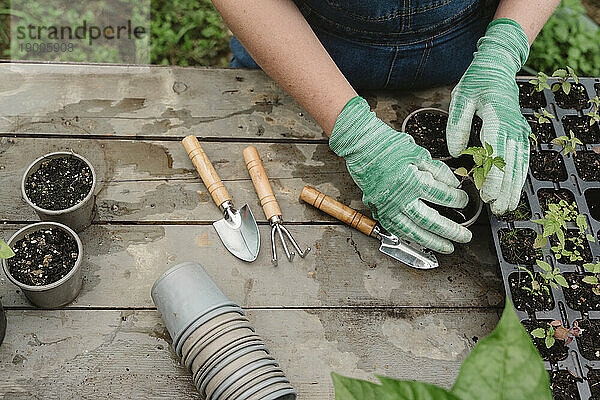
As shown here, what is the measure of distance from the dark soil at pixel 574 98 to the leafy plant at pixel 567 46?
57 centimetres

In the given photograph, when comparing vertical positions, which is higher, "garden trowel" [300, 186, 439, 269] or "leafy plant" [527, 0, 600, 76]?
"leafy plant" [527, 0, 600, 76]

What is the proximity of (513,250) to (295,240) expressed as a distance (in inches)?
18.6

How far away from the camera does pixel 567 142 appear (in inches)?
50.5

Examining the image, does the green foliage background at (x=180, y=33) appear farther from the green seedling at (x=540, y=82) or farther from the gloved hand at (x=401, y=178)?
the green seedling at (x=540, y=82)

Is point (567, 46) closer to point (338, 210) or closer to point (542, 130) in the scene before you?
point (542, 130)

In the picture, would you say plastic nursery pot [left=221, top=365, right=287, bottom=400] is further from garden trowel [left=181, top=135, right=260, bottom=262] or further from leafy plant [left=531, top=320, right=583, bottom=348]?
leafy plant [left=531, top=320, right=583, bottom=348]

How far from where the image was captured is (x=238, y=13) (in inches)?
47.1

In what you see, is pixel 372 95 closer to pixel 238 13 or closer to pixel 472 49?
pixel 472 49

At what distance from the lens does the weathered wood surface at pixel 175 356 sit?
3.56ft

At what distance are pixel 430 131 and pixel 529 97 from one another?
0.29 m

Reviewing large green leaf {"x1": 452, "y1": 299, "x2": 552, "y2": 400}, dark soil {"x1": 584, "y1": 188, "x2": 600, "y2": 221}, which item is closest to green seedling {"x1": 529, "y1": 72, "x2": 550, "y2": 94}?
dark soil {"x1": 584, "y1": 188, "x2": 600, "y2": 221}

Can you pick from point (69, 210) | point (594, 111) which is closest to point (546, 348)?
point (594, 111)

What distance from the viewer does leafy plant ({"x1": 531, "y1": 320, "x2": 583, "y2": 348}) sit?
1.08 meters

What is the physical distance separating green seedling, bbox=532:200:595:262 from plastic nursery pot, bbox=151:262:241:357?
0.65 meters
